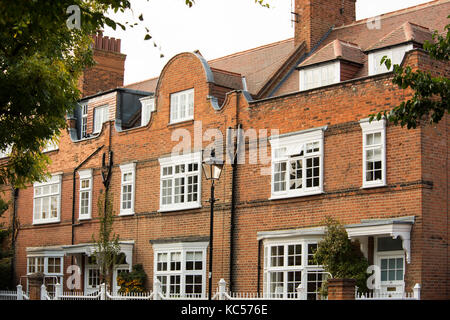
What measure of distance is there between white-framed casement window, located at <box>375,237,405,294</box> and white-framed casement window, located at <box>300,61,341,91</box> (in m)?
6.04

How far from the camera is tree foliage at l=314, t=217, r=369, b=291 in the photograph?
22125 millimetres

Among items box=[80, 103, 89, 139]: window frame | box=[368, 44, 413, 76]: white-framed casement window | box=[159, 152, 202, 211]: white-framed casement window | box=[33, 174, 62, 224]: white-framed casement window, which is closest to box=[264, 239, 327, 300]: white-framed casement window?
box=[159, 152, 202, 211]: white-framed casement window

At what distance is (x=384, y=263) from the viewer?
22.3 metres

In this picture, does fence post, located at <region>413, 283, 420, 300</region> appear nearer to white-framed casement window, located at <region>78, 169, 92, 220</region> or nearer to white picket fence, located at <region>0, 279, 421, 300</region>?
white picket fence, located at <region>0, 279, 421, 300</region>

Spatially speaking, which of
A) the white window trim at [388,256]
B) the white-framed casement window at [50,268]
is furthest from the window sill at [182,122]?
the white window trim at [388,256]

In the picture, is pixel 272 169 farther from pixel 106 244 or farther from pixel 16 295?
pixel 16 295

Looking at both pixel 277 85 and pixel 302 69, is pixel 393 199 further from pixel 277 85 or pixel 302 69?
pixel 277 85

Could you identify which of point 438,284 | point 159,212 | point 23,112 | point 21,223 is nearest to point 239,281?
point 159,212

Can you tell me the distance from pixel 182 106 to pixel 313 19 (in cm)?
603

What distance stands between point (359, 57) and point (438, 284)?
8625 mm

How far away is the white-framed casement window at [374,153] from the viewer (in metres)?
22.4

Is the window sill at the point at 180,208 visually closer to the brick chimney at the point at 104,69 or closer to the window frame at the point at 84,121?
the window frame at the point at 84,121

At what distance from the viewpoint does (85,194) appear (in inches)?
1339

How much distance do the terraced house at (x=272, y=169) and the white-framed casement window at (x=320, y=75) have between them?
0.07m
